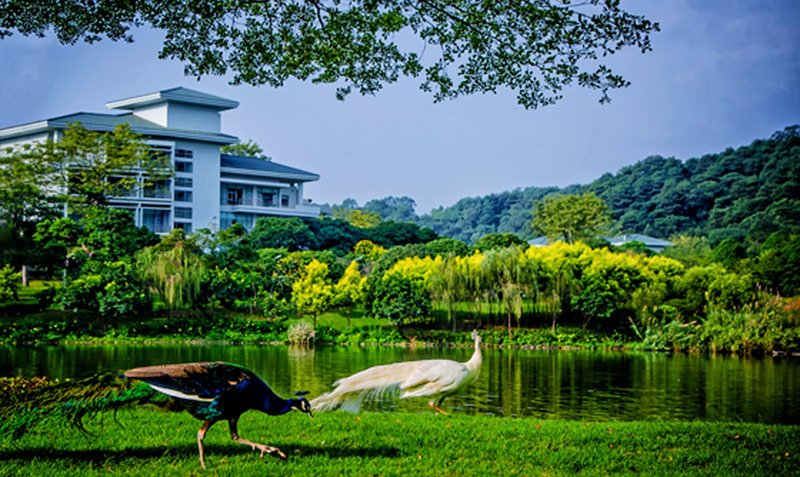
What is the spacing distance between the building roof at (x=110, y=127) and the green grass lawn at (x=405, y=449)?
111ft

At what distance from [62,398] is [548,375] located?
13082mm

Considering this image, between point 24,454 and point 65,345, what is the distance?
1740 centimetres

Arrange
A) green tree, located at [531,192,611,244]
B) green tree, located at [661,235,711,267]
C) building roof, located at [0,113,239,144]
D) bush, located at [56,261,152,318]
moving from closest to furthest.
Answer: bush, located at [56,261,152,318] < green tree, located at [661,235,711,267] < building roof, located at [0,113,239,144] < green tree, located at [531,192,611,244]

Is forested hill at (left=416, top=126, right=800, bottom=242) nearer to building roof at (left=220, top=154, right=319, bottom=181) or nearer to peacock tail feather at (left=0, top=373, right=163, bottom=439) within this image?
building roof at (left=220, top=154, right=319, bottom=181)

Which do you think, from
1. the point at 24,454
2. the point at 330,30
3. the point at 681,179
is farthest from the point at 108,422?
the point at 681,179

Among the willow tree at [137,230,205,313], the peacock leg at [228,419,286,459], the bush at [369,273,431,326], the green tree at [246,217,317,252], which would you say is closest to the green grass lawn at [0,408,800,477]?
the peacock leg at [228,419,286,459]

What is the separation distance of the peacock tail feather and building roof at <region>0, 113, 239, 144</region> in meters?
34.9

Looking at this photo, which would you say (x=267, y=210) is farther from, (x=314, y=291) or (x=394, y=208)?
(x=394, y=208)

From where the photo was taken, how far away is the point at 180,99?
4481cm

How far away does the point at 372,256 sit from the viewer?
3638cm

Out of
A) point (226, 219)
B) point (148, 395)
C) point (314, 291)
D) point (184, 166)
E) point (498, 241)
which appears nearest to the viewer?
point (148, 395)

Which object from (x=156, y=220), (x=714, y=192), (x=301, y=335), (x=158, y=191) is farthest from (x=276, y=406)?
(x=714, y=192)

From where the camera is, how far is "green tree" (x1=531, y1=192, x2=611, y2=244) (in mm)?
46781

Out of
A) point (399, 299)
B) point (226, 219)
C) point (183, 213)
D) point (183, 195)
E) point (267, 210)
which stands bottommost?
point (399, 299)
